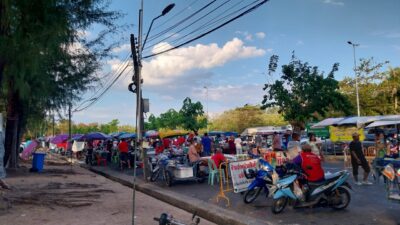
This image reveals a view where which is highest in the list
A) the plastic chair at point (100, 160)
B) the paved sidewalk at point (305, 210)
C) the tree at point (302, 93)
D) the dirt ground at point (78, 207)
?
the tree at point (302, 93)

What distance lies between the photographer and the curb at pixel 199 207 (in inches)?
314

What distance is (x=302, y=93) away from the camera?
26188 mm

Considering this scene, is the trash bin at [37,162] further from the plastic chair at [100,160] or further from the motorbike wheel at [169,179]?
the motorbike wheel at [169,179]

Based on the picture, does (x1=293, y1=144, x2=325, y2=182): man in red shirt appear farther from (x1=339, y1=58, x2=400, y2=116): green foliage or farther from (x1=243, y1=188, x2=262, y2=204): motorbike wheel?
(x1=339, y1=58, x2=400, y2=116): green foliage

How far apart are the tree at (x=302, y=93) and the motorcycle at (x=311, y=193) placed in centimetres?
1774

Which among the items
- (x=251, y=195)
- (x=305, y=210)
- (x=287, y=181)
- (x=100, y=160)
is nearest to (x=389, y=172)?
(x=287, y=181)

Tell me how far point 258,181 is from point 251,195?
2.03 feet

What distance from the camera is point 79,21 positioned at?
33.9 feet

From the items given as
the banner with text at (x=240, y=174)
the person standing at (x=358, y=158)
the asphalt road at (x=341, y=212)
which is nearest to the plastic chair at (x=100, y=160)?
the asphalt road at (x=341, y=212)

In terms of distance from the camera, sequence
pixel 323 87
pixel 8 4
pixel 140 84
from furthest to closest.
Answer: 1. pixel 323 87
2. pixel 140 84
3. pixel 8 4

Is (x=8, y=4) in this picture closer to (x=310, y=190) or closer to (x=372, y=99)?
(x=310, y=190)

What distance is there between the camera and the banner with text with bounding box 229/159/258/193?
32.1 feet

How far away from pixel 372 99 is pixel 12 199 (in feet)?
127

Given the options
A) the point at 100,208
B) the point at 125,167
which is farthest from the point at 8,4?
the point at 125,167
